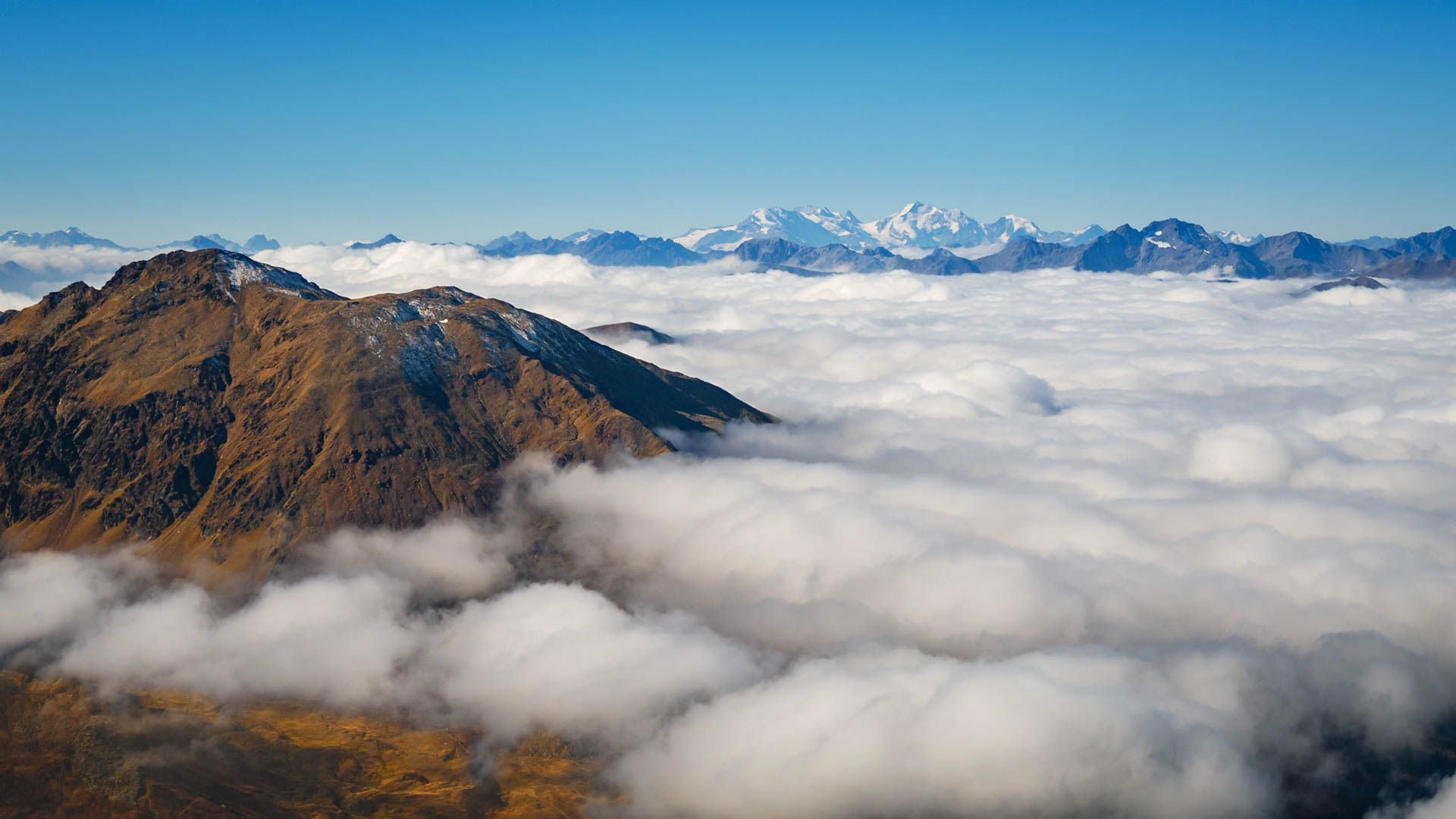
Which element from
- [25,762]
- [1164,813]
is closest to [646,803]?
[1164,813]

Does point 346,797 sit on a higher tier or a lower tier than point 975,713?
lower

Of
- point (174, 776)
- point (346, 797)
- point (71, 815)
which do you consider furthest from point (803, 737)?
point (71, 815)

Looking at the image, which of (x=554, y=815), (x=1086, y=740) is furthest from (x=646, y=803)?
(x=1086, y=740)

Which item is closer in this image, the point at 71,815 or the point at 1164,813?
the point at 71,815

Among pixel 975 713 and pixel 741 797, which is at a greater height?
pixel 975 713

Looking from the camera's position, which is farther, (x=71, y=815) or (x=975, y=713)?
(x=975, y=713)

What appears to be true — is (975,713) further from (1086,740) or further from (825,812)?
(825,812)

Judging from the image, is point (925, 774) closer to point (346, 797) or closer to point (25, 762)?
point (346, 797)
